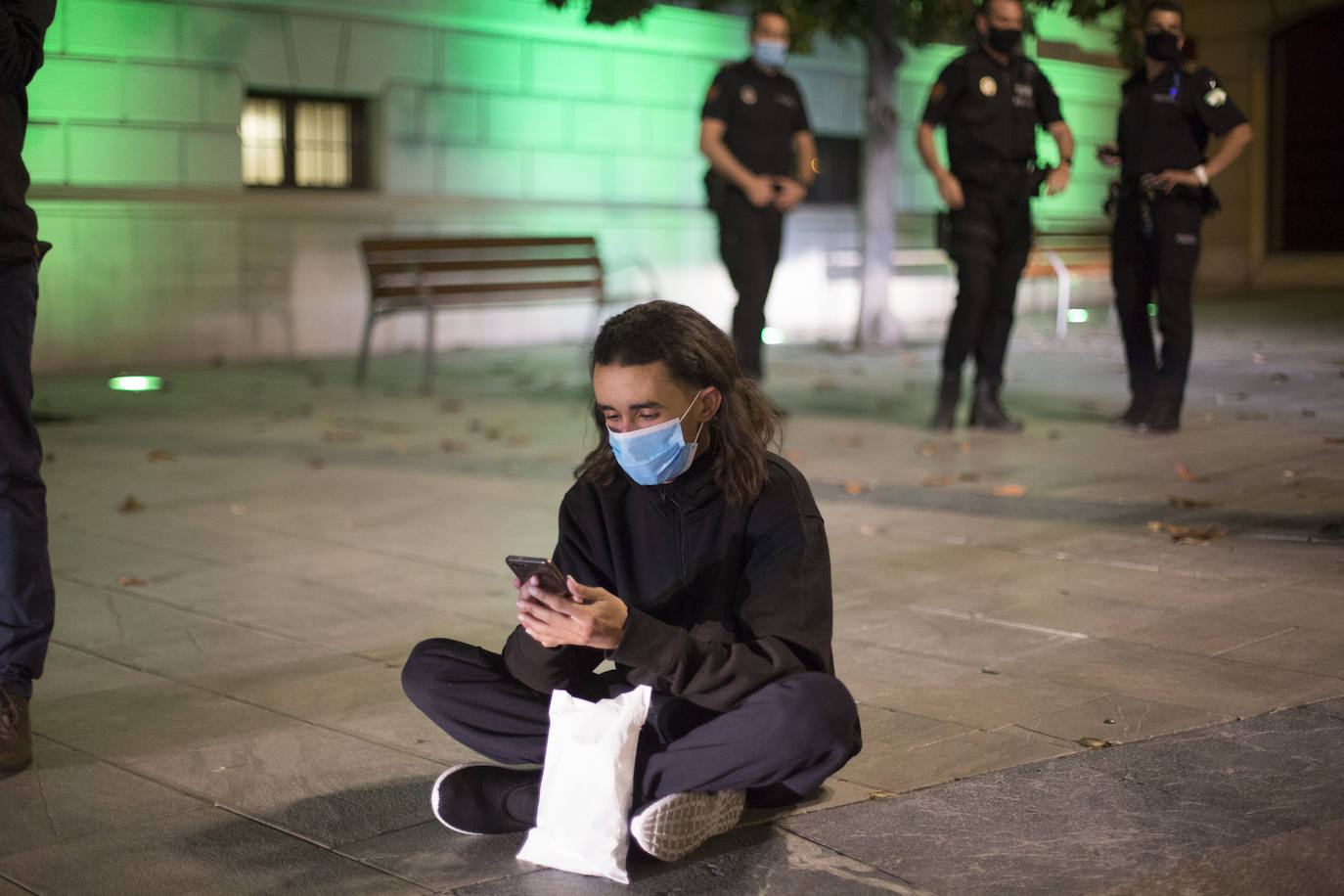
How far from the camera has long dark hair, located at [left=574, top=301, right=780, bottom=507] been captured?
305cm

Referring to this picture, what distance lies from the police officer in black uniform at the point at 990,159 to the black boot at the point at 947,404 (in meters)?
0.11

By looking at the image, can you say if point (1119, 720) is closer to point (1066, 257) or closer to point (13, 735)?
point (13, 735)

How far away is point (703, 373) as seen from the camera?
3.10 m

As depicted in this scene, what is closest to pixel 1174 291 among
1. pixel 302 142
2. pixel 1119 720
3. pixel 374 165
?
pixel 1119 720

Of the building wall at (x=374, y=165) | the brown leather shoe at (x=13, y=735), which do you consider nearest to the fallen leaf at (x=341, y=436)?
the building wall at (x=374, y=165)

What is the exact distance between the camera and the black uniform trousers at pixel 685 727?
114 inches

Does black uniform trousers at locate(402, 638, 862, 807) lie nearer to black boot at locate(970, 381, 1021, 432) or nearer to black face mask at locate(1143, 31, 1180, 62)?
black boot at locate(970, 381, 1021, 432)

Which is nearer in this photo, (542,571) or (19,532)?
(542,571)

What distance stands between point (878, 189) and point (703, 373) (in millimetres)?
11801

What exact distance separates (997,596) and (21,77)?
3183 millimetres

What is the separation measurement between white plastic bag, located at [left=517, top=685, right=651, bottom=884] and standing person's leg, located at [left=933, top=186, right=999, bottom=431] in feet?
19.6

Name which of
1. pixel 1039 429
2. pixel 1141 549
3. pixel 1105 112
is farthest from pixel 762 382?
pixel 1105 112

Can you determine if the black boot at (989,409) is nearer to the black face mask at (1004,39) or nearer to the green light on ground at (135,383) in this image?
the black face mask at (1004,39)

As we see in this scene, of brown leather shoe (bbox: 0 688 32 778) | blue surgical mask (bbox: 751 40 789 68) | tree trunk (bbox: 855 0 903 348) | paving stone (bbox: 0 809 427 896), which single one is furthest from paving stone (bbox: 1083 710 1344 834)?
tree trunk (bbox: 855 0 903 348)
